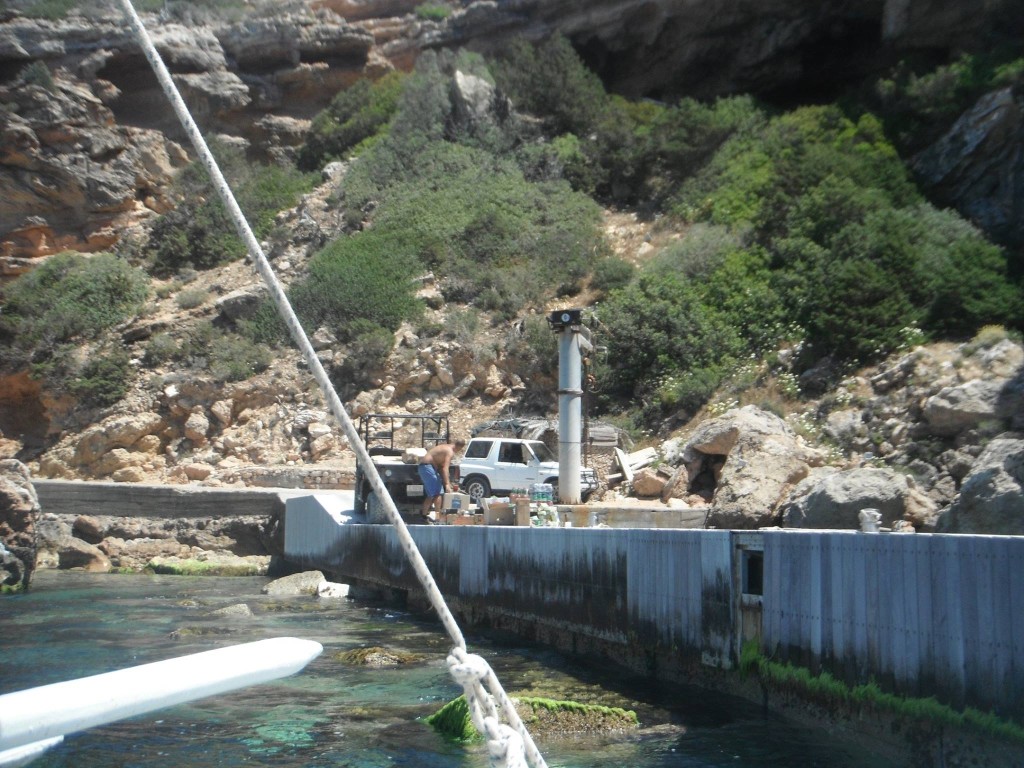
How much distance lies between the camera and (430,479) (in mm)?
17391

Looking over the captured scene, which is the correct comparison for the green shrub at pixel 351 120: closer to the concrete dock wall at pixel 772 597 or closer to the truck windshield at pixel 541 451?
the truck windshield at pixel 541 451

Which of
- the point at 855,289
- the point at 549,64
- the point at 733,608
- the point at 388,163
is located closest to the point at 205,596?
the point at 733,608

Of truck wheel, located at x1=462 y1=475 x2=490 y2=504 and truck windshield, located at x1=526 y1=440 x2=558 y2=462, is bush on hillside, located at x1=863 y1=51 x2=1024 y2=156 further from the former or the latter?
truck wheel, located at x1=462 y1=475 x2=490 y2=504

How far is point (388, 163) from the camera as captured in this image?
4084 cm

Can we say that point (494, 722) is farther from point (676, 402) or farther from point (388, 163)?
point (388, 163)

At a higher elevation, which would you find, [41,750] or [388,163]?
[388,163]

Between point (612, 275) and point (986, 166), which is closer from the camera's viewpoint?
point (986, 166)

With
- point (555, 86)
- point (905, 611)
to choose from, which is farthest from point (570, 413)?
point (555, 86)

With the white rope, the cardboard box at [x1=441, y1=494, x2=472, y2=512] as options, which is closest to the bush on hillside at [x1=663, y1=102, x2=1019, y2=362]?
the cardboard box at [x1=441, y1=494, x2=472, y2=512]

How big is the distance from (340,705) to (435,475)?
7.21m

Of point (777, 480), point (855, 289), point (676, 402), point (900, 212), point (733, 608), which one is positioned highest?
point (900, 212)

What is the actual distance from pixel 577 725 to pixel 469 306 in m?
26.1

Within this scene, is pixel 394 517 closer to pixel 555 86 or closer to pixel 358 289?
pixel 358 289

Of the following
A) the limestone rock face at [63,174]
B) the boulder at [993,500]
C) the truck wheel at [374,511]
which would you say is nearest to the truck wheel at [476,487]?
the truck wheel at [374,511]
